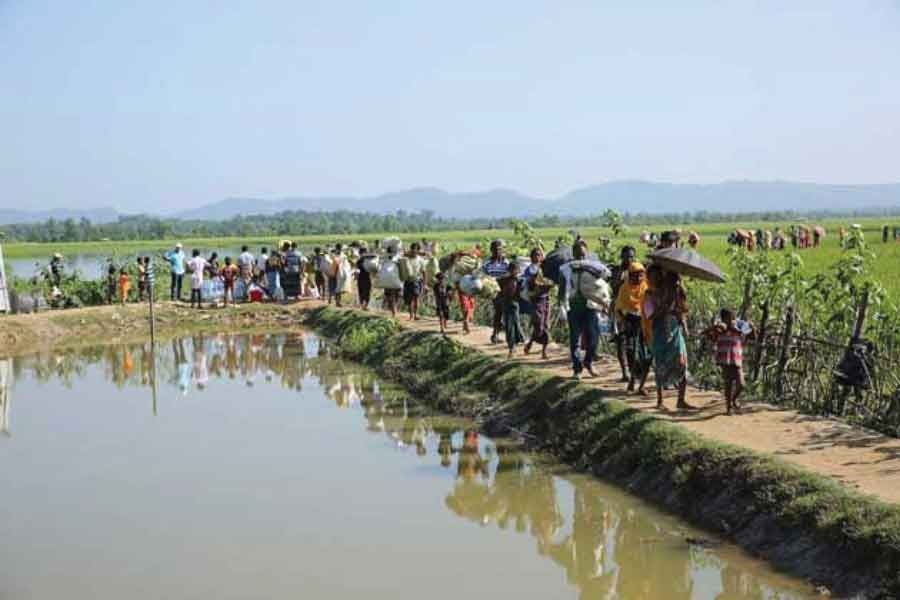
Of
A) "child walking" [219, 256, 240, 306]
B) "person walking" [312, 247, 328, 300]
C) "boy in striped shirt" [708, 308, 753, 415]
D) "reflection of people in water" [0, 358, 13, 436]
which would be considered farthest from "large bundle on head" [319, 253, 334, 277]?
"boy in striped shirt" [708, 308, 753, 415]

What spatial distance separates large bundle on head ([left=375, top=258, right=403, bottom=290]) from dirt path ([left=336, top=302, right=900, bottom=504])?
6626 millimetres

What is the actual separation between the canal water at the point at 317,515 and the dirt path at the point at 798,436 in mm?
939

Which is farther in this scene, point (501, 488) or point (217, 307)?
point (217, 307)

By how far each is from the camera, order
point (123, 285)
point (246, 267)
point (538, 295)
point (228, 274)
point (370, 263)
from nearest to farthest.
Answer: point (538, 295) → point (370, 263) → point (228, 274) → point (123, 285) → point (246, 267)

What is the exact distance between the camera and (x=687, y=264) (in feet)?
29.7

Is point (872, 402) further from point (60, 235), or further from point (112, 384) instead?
point (60, 235)

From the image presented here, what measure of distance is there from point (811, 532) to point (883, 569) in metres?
0.78

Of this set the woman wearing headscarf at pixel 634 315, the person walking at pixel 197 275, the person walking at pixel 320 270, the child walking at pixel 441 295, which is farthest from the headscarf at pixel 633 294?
the person walking at pixel 197 275

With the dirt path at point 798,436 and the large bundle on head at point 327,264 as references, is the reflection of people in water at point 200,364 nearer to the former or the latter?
the large bundle on head at point 327,264

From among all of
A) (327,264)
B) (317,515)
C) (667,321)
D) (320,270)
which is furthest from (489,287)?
(320,270)

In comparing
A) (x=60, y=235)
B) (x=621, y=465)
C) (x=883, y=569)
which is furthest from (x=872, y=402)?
(x=60, y=235)

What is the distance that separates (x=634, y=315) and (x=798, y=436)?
2298mm

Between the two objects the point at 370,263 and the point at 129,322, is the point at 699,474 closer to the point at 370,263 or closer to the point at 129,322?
the point at 370,263

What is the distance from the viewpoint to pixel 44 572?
7.46 metres
